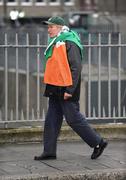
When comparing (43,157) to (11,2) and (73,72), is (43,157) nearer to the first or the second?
(73,72)

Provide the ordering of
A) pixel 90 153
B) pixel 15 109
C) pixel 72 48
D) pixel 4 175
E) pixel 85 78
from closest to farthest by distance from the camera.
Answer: pixel 4 175 < pixel 72 48 < pixel 90 153 < pixel 15 109 < pixel 85 78

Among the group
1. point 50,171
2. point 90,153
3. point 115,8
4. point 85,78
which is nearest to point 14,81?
point 85,78

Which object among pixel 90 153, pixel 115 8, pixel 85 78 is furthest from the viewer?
pixel 115 8

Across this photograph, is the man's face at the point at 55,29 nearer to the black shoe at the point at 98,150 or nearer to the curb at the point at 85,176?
the black shoe at the point at 98,150

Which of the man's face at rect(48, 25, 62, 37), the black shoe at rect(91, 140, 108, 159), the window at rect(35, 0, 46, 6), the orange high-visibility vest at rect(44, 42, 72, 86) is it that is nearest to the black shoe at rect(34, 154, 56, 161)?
the black shoe at rect(91, 140, 108, 159)

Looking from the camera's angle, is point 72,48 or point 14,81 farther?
point 14,81

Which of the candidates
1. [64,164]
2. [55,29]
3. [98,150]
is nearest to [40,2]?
[55,29]

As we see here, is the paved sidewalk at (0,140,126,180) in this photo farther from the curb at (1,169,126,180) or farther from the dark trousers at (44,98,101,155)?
the dark trousers at (44,98,101,155)

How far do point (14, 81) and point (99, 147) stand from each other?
2412 mm

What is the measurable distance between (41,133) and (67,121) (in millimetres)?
1540

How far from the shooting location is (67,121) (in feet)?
27.3

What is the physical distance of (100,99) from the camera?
1024 cm

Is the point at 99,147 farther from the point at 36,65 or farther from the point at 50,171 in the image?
the point at 36,65

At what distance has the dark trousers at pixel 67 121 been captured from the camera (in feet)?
27.1
